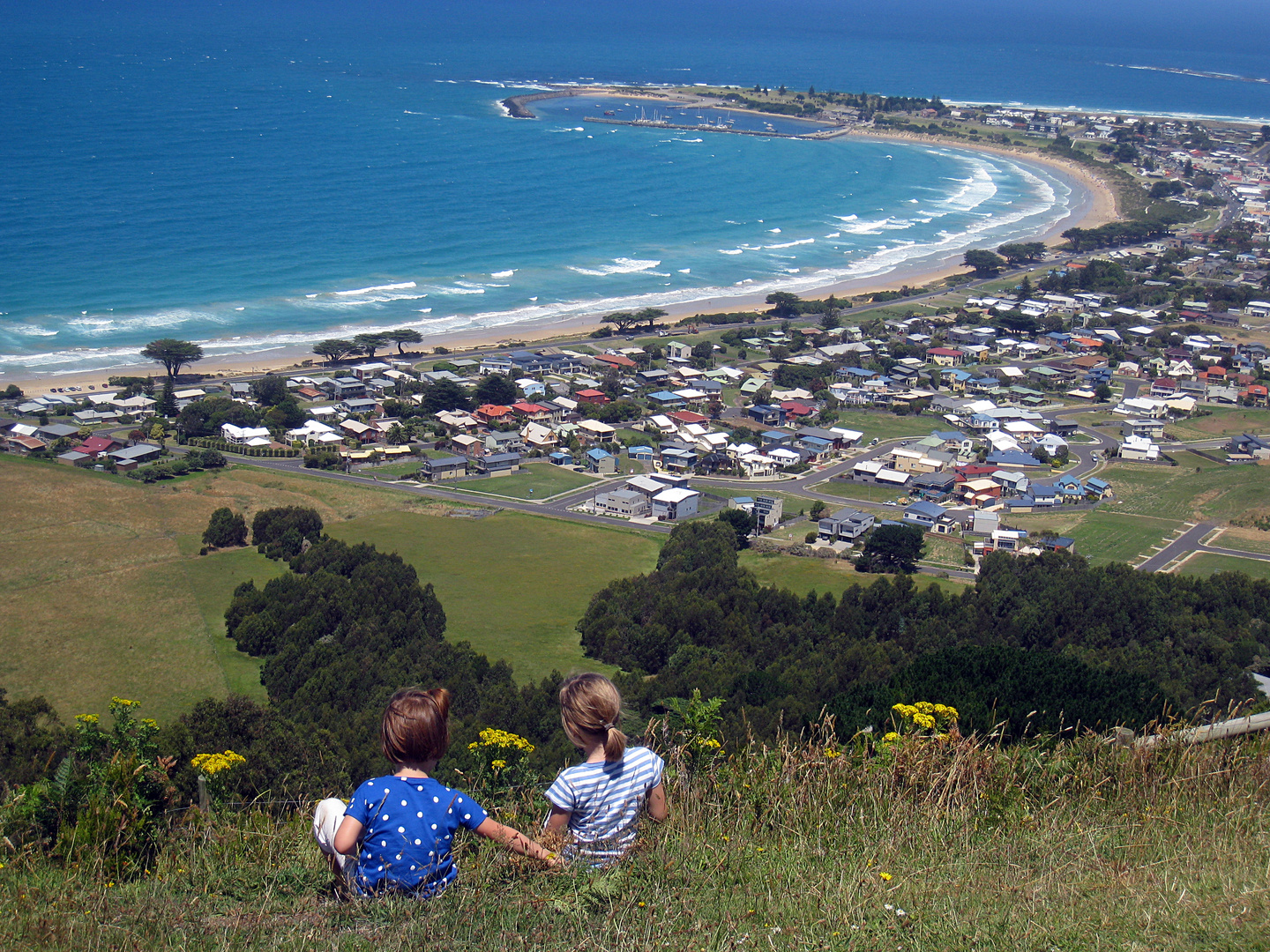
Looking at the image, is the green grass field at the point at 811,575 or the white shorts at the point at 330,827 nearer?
the white shorts at the point at 330,827

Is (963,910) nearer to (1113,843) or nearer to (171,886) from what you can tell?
(1113,843)

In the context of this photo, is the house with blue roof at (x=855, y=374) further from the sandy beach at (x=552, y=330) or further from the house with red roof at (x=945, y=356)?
the sandy beach at (x=552, y=330)

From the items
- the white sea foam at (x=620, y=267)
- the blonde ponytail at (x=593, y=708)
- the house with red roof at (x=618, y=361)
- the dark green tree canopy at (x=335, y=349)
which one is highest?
the white sea foam at (x=620, y=267)

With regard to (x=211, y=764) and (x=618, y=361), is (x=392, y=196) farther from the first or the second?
(x=211, y=764)

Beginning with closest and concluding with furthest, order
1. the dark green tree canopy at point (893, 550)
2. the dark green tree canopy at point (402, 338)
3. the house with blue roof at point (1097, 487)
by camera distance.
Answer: the dark green tree canopy at point (893, 550)
the house with blue roof at point (1097, 487)
the dark green tree canopy at point (402, 338)

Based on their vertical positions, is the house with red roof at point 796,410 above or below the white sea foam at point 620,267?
below

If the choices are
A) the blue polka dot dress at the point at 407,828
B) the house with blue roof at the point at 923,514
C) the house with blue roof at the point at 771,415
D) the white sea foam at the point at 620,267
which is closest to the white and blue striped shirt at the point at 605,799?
the blue polka dot dress at the point at 407,828

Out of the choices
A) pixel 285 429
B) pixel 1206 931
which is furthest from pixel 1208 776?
pixel 285 429

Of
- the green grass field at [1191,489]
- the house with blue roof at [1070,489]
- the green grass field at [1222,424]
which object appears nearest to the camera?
the green grass field at [1191,489]
